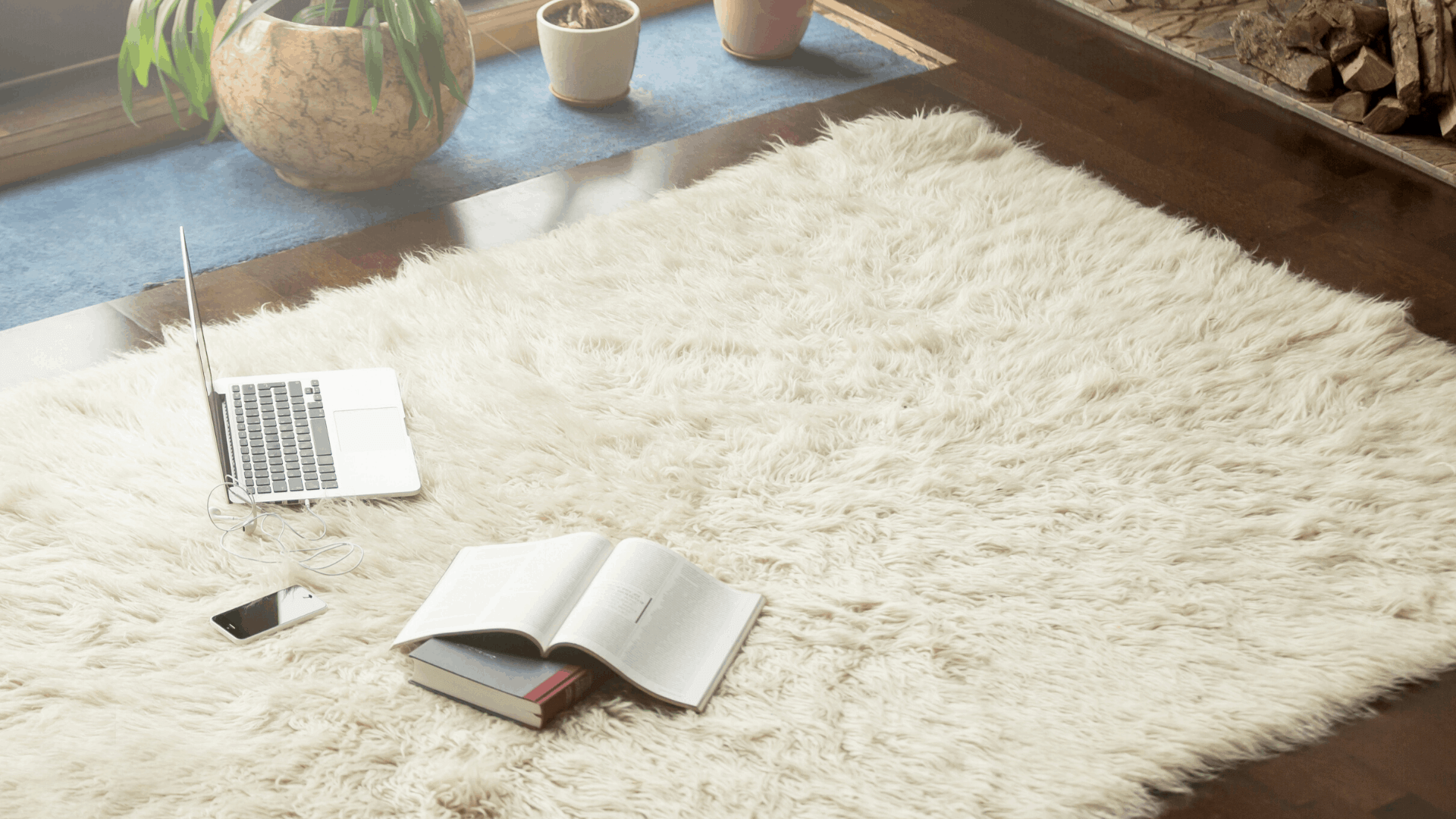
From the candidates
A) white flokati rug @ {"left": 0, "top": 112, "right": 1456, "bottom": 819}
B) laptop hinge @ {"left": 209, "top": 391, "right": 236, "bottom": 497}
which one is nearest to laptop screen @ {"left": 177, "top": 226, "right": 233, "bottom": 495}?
laptop hinge @ {"left": 209, "top": 391, "right": 236, "bottom": 497}

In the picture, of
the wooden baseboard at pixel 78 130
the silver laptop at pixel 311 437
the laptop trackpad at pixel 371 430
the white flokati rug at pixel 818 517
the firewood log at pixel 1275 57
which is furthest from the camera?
the firewood log at pixel 1275 57

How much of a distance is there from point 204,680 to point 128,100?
1599 mm

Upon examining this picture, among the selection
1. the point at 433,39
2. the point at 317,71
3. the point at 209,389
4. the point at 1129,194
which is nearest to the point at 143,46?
the point at 317,71

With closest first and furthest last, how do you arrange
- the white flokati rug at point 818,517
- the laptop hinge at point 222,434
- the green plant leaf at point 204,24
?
1. the white flokati rug at point 818,517
2. the laptop hinge at point 222,434
3. the green plant leaf at point 204,24

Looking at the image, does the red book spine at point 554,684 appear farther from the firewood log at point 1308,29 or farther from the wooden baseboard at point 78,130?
the firewood log at point 1308,29

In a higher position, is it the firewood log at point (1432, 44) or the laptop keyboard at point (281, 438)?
the firewood log at point (1432, 44)

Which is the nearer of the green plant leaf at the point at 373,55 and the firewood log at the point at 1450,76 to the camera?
the green plant leaf at the point at 373,55

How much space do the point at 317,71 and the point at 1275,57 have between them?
8.40 feet

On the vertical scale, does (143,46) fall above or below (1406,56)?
below

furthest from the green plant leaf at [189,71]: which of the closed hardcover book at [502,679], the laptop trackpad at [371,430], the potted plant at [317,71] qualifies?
the closed hardcover book at [502,679]

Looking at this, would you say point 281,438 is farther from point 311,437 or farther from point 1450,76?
point 1450,76

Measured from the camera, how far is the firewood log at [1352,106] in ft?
9.75

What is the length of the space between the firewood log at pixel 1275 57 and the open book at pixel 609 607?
2423mm

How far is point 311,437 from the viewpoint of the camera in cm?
186
